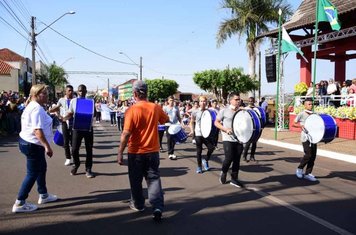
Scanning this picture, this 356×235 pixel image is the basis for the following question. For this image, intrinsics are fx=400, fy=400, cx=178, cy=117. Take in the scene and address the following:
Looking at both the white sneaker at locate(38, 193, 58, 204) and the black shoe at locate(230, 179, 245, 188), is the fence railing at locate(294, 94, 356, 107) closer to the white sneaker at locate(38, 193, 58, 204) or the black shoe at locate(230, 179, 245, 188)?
the black shoe at locate(230, 179, 245, 188)

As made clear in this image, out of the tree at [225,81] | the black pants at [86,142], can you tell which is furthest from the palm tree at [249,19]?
the black pants at [86,142]

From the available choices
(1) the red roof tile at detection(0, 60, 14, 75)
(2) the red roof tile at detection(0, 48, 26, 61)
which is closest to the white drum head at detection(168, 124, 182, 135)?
(1) the red roof tile at detection(0, 60, 14, 75)

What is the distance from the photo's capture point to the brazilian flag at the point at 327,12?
47.5 feet

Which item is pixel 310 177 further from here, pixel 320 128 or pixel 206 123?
pixel 206 123

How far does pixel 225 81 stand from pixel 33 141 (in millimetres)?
29654

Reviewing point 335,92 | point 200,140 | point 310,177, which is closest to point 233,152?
point 200,140

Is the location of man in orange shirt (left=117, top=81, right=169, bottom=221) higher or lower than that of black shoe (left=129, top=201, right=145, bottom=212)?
higher

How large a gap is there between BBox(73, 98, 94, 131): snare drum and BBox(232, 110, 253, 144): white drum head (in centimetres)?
299

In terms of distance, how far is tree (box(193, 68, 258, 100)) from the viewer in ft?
112

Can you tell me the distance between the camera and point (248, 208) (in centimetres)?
604

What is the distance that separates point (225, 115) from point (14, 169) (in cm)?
514

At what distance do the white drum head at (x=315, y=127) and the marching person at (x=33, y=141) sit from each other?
5229 mm

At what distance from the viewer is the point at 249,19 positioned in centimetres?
3194

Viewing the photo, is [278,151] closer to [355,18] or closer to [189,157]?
[189,157]
